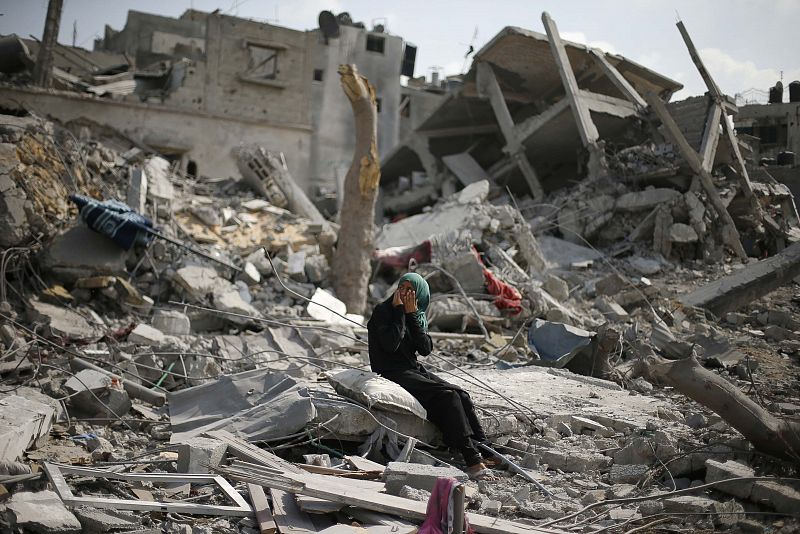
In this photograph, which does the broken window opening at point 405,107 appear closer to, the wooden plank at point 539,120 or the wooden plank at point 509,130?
the wooden plank at point 509,130

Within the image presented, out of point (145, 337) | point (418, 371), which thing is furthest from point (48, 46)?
point (418, 371)

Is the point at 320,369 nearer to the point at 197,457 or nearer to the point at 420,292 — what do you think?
the point at 420,292

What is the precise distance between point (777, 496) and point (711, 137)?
12.0 m

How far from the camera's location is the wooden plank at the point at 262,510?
142 inches

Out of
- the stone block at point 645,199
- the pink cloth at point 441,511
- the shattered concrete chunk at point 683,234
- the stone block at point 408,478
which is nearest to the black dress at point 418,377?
the stone block at point 408,478

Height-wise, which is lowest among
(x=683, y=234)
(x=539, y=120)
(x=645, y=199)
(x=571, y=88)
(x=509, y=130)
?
(x=683, y=234)

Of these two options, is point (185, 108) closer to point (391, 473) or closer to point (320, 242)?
point (320, 242)

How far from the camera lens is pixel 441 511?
354 cm

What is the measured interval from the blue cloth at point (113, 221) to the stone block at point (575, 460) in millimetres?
7238

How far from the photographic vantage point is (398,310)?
17.4ft

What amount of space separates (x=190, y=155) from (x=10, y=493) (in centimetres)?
1900

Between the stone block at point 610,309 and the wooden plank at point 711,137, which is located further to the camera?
the wooden plank at point 711,137

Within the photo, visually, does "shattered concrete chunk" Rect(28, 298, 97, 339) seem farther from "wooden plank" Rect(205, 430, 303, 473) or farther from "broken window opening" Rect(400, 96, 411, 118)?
"broken window opening" Rect(400, 96, 411, 118)

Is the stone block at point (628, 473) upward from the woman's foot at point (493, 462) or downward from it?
upward
